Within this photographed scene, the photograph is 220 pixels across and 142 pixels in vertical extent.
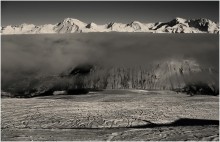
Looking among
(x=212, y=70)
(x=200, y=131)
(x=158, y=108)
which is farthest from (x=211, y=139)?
(x=212, y=70)

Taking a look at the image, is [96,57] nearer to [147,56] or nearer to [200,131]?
[147,56]

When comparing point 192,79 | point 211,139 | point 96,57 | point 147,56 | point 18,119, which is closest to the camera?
point 211,139

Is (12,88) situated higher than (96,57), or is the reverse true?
(96,57)

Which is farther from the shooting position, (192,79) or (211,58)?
(211,58)

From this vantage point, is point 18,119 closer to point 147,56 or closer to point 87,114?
point 87,114

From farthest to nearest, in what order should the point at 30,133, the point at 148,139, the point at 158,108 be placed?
the point at 158,108, the point at 30,133, the point at 148,139

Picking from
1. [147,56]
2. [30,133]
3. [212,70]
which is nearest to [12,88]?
[147,56]

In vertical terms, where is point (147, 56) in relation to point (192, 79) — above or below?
above

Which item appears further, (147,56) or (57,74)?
(147,56)

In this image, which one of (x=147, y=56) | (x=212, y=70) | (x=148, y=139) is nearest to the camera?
(x=148, y=139)
